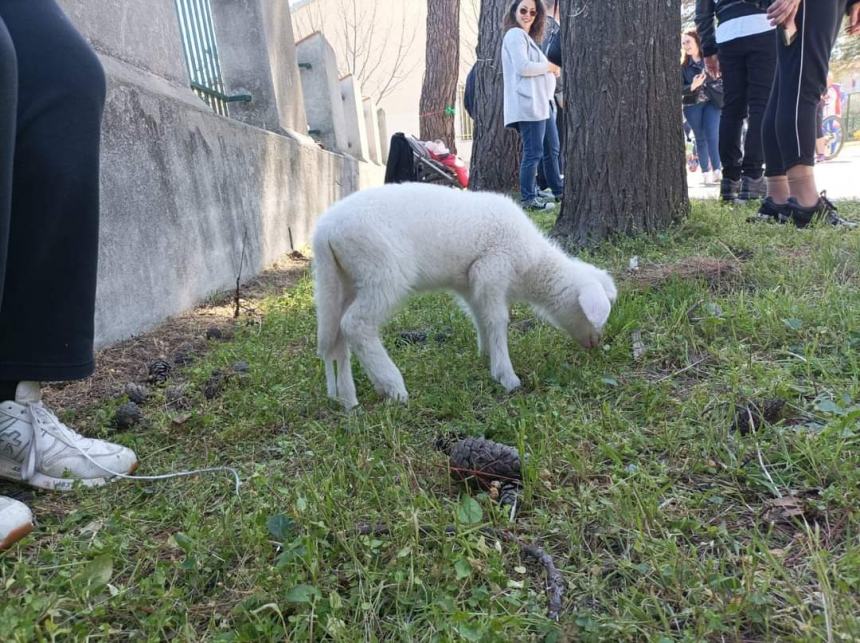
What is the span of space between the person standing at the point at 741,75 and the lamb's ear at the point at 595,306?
3.57 meters

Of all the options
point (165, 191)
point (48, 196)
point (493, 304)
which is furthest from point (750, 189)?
point (48, 196)

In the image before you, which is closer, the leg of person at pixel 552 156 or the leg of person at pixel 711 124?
the leg of person at pixel 552 156

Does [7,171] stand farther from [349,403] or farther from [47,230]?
[349,403]

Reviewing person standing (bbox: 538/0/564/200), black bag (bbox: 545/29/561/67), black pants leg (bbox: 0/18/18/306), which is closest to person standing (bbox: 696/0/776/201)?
black bag (bbox: 545/29/561/67)

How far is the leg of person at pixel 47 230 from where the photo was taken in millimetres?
1681

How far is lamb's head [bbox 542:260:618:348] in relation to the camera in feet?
8.95

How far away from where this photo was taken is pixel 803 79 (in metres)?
4.16

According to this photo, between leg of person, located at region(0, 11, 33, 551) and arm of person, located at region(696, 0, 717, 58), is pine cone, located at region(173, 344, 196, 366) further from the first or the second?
arm of person, located at region(696, 0, 717, 58)

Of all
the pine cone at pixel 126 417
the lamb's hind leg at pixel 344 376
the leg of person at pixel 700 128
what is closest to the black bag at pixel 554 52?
the leg of person at pixel 700 128

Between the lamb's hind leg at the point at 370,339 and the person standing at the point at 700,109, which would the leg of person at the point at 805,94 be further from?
the person standing at the point at 700,109

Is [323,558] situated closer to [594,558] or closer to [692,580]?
[594,558]

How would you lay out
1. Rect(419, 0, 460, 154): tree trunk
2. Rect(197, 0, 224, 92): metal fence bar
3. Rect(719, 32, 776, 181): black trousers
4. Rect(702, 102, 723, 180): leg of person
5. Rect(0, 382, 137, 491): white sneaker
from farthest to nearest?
Rect(419, 0, 460, 154): tree trunk → Rect(702, 102, 723, 180): leg of person → Rect(197, 0, 224, 92): metal fence bar → Rect(719, 32, 776, 181): black trousers → Rect(0, 382, 137, 491): white sneaker

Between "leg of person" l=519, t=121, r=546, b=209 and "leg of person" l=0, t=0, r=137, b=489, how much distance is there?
18.6 feet

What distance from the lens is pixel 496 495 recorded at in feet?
5.40
